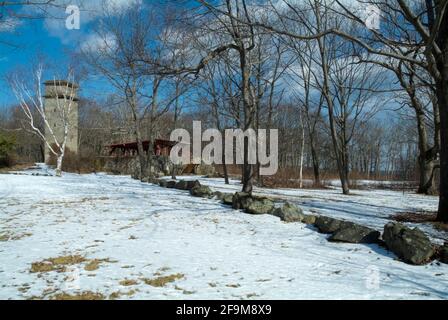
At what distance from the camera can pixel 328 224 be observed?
20.7ft

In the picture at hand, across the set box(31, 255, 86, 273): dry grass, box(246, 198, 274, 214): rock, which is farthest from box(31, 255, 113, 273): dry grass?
box(246, 198, 274, 214): rock

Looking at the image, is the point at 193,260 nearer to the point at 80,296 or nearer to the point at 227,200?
the point at 80,296

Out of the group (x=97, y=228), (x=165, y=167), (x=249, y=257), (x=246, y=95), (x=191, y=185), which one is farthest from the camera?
(x=165, y=167)

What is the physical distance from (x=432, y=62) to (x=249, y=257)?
17.7ft

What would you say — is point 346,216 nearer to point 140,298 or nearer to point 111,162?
point 140,298

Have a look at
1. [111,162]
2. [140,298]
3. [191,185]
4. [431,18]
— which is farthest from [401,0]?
[111,162]

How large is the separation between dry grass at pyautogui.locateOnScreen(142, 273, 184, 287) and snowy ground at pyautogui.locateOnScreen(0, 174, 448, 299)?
0.8 inches

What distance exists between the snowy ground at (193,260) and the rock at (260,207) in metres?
0.55

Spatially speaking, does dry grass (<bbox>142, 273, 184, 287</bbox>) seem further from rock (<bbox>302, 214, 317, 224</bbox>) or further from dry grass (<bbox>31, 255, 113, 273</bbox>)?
rock (<bbox>302, 214, 317, 224</bbox>)

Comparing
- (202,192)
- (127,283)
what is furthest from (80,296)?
(202,192)

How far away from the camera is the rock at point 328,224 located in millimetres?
6137

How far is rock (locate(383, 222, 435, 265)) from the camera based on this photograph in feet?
14.8

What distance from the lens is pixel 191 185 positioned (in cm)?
1309
